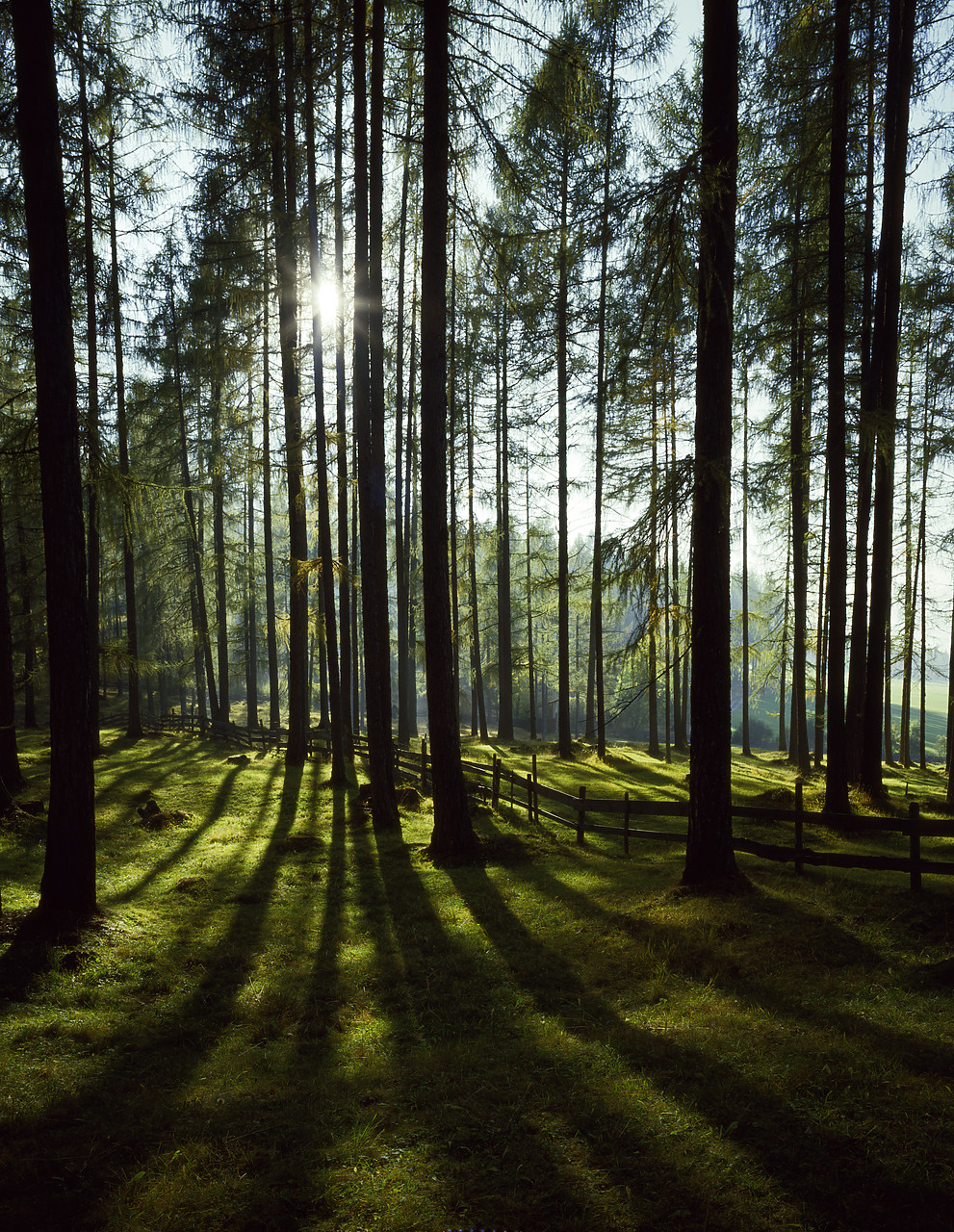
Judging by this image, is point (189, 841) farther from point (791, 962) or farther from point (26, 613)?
point (26, 613)

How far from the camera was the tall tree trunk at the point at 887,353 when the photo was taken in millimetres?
11094

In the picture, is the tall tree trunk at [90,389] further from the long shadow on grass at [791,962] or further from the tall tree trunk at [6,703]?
the long shadow on grass at [791,962]

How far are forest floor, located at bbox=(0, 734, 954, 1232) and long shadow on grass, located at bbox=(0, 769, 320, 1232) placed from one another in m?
0.02

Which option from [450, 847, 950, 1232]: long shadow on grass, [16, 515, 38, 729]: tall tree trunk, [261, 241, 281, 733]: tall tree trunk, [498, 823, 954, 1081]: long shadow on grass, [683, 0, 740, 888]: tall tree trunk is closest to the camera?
[450, 847, 950, 1232]: long shadow on grass

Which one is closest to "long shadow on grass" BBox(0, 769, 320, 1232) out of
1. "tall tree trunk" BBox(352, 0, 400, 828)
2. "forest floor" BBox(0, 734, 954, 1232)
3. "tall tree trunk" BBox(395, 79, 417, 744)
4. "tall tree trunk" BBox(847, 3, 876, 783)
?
"forest floor" BBox(0, 734, 954, 1232)

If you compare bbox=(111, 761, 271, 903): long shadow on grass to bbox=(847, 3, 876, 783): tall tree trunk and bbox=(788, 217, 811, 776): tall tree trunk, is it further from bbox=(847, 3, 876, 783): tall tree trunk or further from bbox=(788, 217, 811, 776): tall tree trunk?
bbox=(788, 217, 811, 776): tall tree trunk

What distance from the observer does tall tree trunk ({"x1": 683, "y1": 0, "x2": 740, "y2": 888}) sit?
7383mm

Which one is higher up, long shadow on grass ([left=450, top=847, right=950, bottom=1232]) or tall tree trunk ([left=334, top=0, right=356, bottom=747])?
tall tree trunk ([left=334, top=0, right=356, bottom=747])

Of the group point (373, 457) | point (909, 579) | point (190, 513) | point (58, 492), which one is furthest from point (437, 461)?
point (909, 579)

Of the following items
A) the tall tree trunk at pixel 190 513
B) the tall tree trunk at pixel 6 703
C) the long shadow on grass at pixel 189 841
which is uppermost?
the tall tree trunk at pixel 190 513

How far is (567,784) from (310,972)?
10794mm

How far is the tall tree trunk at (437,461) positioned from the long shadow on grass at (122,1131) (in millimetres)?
4646

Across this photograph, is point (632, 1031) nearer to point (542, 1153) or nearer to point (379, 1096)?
point (542, 1153)

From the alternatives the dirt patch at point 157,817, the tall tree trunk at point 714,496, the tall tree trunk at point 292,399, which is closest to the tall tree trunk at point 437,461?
the tall tree trunk at point 714,496
